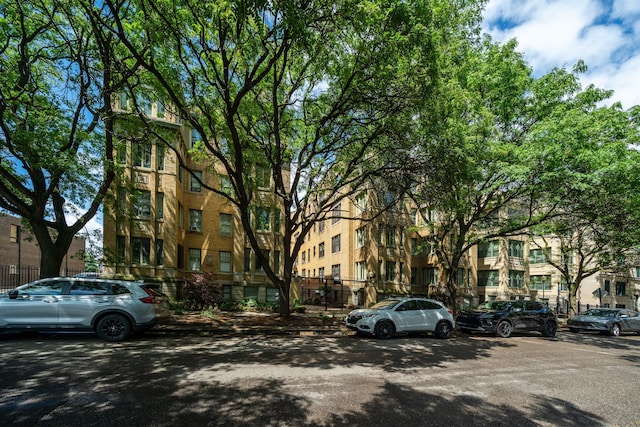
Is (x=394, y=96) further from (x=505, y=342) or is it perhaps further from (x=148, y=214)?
(x=148, y=214)

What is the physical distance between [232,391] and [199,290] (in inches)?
504

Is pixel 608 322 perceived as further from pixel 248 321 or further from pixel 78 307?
pixel 78 307

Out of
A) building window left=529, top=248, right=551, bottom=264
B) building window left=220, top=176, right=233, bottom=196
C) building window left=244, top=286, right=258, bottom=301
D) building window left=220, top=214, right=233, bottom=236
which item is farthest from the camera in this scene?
building window left=529, top=248, right=551, bottom=264

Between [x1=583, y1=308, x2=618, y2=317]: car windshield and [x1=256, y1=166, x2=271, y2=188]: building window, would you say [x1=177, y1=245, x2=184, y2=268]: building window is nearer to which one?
[x1=256, y1=166, x2=271, y2=188]: building window

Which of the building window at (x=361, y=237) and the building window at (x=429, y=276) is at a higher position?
the building window at (x=361, y=237)

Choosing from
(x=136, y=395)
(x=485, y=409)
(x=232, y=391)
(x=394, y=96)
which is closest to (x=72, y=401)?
(x=136, y=395)

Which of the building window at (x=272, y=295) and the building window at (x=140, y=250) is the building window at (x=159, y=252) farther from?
the building window at (x=272, y=295)

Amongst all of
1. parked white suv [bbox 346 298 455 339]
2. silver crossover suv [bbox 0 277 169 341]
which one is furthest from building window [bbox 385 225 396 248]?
silver crossover suv [bbox 0 277 169 341]

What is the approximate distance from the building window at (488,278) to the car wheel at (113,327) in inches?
1305

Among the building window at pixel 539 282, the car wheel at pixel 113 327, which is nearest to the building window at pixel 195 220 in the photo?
the car wheel at pixel 113 327

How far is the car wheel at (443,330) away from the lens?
12.7 meters

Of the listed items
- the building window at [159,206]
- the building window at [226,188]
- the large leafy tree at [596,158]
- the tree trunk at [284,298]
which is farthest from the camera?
the building window at [159,206]

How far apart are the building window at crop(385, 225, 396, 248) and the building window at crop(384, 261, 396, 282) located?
1.60 m

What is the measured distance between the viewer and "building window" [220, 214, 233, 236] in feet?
82.7
